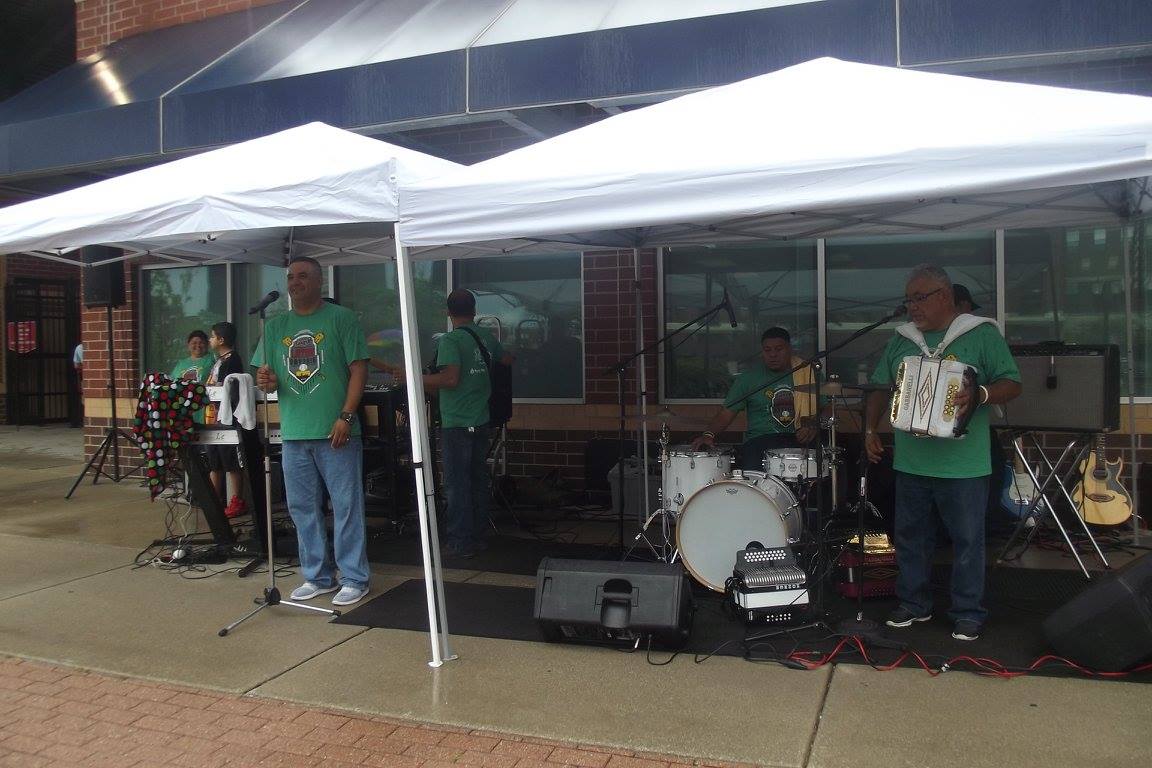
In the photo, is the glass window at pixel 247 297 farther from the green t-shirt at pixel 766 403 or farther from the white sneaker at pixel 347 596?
the green t-shirt at pixel 766 403

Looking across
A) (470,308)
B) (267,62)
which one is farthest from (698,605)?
(267,62)

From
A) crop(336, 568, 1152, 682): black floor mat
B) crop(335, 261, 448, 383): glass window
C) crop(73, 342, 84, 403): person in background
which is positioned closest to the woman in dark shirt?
crop(335, 261, 448, 383): glass window

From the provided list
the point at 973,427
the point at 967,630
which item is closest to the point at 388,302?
the point at 973,427

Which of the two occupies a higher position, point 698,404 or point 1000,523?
point 698,404

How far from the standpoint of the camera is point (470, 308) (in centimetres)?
677

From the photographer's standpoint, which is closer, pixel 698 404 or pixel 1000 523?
pixel 1000 523

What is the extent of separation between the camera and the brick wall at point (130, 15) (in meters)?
10.3

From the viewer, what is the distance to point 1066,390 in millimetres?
5641

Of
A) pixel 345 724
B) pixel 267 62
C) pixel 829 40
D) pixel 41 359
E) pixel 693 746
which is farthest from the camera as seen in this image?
pixel 41 359

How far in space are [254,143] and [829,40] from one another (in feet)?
11.8

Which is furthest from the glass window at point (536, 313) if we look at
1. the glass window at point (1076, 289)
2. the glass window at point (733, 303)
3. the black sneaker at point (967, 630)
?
the black sneaker at point (967, 630)

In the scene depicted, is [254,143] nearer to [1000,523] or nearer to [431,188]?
[431,188]

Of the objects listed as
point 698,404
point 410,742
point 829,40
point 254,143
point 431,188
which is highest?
point 829,40

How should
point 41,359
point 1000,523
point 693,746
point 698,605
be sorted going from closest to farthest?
point 693,746, point 698,605, point 1000,523, point 41,359
